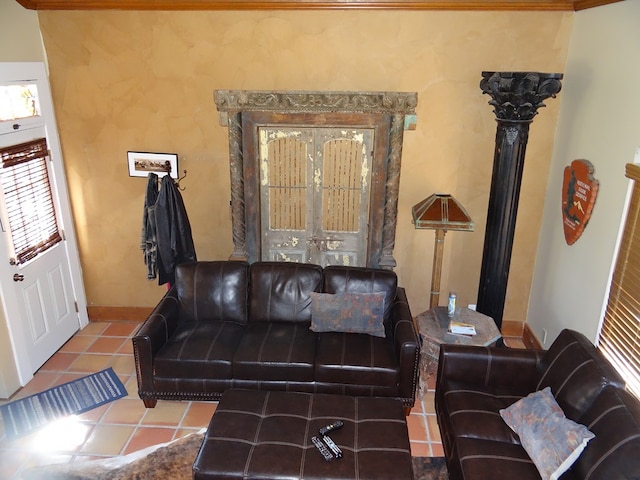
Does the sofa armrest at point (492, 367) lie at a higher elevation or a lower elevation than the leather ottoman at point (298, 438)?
higher

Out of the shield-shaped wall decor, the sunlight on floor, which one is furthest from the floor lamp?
the sunlight on floor

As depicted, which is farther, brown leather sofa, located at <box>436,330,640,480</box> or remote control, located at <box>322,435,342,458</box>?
remote control, located at <box>322,435,342,458</box>

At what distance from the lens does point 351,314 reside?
4328mm

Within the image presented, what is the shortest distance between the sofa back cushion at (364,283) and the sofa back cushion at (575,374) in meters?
1.37

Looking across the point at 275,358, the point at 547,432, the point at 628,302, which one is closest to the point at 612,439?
the point at 547,432

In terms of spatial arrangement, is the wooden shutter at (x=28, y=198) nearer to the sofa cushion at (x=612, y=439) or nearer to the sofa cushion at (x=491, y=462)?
the sofa cushion at (x=491, y=462)

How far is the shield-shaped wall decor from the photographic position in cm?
388

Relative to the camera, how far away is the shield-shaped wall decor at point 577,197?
388cm

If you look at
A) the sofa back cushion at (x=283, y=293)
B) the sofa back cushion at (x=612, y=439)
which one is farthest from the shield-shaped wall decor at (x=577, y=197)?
the sofa back cushion at (x=283, y=293)

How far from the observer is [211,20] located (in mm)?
4539

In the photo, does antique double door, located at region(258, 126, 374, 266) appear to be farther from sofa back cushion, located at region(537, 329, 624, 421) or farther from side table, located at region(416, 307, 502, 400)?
sofa back cushion, located at region(537, 329, 624, 421)

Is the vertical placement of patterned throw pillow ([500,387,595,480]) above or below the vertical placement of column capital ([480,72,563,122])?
below

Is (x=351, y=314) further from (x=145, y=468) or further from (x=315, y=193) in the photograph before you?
(x=145, y=468)

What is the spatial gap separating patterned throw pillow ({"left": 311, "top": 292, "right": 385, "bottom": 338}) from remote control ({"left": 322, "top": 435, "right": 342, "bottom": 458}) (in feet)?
4.22
